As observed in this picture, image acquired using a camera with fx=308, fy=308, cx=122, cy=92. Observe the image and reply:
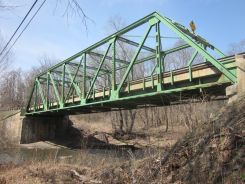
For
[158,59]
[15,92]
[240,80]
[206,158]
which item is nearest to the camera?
[206,158]

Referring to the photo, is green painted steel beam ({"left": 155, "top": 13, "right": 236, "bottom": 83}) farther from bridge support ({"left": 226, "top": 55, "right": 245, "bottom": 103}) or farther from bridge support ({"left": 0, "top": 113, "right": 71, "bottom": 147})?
bridge support ({"left": 0, "top": 113, "right": 71, "bottom": 147})

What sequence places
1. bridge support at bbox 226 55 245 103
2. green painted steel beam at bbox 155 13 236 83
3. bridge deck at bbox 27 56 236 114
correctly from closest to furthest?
1. bridge support at bbox 226 55 245 103
2. green painted steel beam at bbox 155 13 236 83
3. bridge deck at bbox 27 56 236 114

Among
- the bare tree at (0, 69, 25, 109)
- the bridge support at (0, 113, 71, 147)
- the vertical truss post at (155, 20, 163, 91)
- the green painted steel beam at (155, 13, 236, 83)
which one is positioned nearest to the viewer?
the green painted steel beam at (155, 13, 236, 83)

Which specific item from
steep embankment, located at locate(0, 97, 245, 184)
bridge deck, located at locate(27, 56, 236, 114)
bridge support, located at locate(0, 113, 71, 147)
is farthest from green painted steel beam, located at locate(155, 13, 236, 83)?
bridge support, located at locate(0, 113, 71, 147)

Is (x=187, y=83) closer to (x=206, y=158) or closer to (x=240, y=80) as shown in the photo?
(x=240, y=80)

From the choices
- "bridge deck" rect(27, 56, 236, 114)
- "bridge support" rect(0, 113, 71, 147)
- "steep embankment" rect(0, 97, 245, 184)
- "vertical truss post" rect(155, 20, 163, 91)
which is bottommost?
"steep embankment" rect(0, 97, 245, 184)

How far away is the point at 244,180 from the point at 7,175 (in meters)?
8.70

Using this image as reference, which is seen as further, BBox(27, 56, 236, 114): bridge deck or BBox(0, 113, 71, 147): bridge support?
BBox(0, 113, 71, 147): bridge support

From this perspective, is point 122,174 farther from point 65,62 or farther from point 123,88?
point 65,62

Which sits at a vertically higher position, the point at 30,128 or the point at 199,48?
the point at 199,48

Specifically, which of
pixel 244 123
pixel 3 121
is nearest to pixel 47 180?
pixel 244 123

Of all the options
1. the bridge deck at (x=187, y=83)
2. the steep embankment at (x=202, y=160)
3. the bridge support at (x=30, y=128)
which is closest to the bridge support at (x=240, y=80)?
the bridge deck at (x=187, y=83)

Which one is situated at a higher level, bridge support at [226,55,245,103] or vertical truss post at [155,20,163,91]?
vertical truss post at [155,20,163,91]

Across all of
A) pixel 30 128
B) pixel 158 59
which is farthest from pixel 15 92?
pixel 158 59
